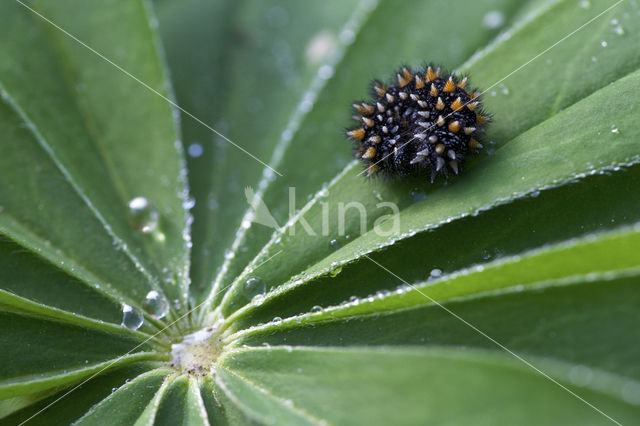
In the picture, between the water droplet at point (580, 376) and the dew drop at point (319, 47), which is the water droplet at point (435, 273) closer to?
the water droplet at point (580, 376)

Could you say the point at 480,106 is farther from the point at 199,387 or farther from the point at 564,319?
the point at 199,387

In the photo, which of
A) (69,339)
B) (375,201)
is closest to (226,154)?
(375,201)

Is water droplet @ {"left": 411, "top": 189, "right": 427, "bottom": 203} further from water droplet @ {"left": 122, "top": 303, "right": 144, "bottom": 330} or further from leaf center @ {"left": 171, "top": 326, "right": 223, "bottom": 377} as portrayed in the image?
water droplet @ {"left": 122, "top": 303, "right": 144, "bottom": 330}

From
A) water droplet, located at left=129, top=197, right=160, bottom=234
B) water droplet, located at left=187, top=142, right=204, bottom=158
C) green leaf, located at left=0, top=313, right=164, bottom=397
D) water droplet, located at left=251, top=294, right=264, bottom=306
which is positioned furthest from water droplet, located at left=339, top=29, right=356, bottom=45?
green leaf, located at left=0, top=313, right=164, bottom=397

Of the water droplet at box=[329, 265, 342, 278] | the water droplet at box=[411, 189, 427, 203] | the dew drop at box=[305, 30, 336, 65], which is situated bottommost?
the water droplet at box=[329, 265, 342, 278]

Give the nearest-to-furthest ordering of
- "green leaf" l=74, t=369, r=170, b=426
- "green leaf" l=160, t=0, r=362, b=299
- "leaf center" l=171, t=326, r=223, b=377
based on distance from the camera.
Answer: "green leaf" l=74, t=369, r=170, b=426
"leaf center" l=171, t=326, r=223, b=377
"green leaf" l=160, t=0, r=362, b=299

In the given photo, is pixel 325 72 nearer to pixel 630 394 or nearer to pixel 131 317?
pixel 131 317

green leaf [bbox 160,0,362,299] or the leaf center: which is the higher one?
green leaf [bbox 160,0,362,299]

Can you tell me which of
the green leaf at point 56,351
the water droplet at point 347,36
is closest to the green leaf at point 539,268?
the green leaf at point 56,351
